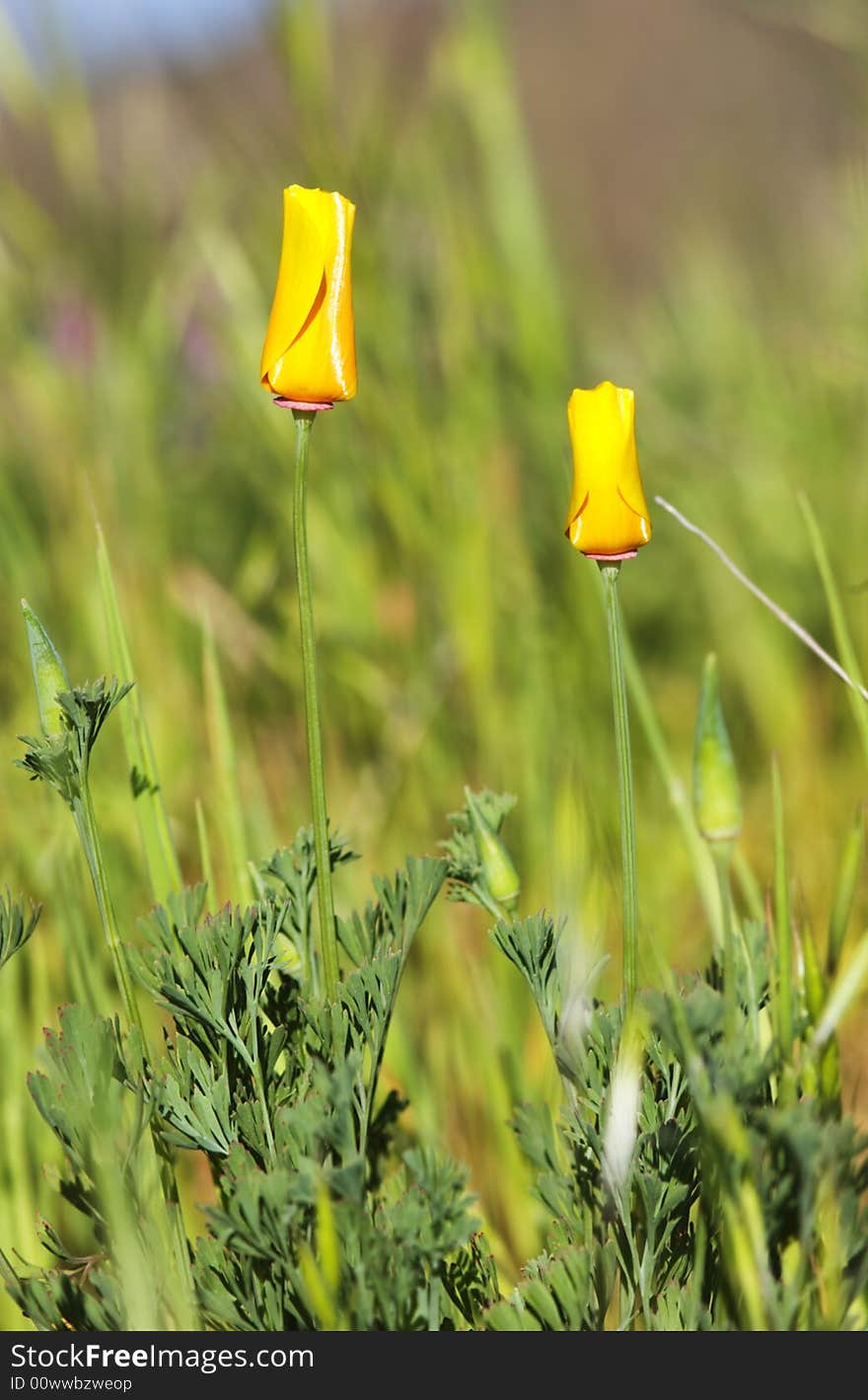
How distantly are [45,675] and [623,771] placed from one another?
11.0 inches

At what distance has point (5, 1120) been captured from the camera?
790mm

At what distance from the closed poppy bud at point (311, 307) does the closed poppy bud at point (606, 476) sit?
0.11 m

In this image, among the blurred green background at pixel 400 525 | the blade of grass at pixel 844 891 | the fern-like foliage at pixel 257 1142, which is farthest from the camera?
the blurred green background at pixel 400 525

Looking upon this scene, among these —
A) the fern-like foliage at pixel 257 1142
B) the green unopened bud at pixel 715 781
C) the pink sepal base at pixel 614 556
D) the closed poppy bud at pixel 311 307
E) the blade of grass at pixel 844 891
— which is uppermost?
the closed poppy bud at pixel 311 307

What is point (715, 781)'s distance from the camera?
617mm

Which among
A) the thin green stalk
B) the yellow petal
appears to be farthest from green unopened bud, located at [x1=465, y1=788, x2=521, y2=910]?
the yellow petal

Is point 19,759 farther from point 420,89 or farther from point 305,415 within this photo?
point 420,89

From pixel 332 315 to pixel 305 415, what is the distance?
0.05 m

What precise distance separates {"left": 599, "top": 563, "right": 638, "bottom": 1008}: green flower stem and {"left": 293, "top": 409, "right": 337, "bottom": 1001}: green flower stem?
0.13 m

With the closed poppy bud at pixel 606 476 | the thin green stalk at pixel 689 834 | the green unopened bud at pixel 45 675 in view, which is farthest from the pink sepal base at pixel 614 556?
the green unopened bud at pixel 45 675

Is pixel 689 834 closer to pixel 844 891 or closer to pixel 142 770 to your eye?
pixel 844 891

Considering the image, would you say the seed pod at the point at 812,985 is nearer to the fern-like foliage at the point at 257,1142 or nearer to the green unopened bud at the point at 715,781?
the green unopened bud at the point at 715,781

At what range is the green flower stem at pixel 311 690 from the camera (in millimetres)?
537

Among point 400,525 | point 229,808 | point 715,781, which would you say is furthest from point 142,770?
point 400,525
